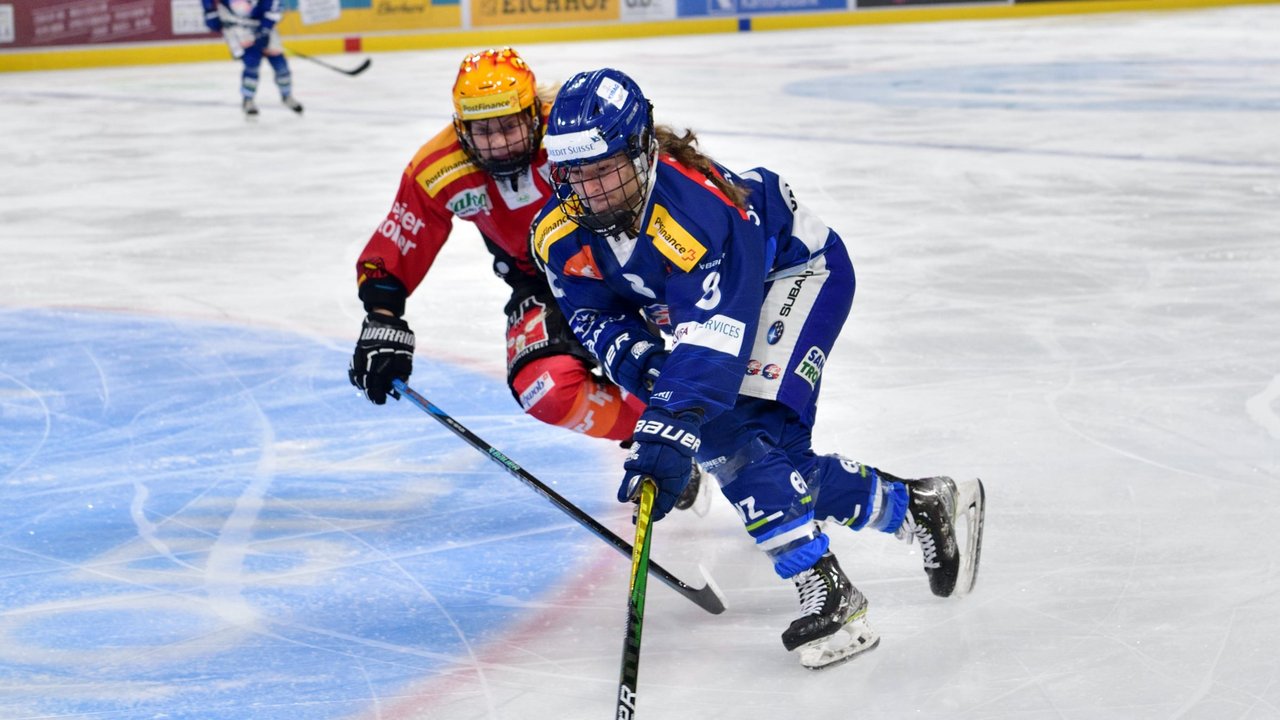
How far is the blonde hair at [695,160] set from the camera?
229 cm

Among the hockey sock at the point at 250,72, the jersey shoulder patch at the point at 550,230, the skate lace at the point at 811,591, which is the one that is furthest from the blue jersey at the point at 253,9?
A: the skate lace at the point at 811,591

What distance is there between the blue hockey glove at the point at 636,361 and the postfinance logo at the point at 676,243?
0.28 m

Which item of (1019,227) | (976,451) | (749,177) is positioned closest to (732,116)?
(1019,227)

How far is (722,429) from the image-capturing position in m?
2.36

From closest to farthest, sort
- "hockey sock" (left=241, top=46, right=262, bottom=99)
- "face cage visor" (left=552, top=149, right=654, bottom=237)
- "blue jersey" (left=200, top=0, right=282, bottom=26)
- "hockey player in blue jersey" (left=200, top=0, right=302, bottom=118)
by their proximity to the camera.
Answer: "face cage visor" (left=552, top=149, right=654, bottom=237), "hockey sock" (left=241, top=46, right=262, bottom=99), "hockey player in blue jersey" (left=200, top=0, right=302, bottom=118), "blue jersey" (left=200, top=0, right=282, bottom=26)

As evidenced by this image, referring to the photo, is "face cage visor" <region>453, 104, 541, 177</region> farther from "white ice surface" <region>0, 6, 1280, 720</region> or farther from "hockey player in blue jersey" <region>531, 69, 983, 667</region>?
"white ice surface" <region>0, 6, 1280, 720</region>

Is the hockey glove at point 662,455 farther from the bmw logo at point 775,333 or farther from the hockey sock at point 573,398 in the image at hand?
the hockey sock at point 573,398

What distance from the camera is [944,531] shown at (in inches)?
99.1

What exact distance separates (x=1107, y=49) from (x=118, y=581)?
1197 centimetres

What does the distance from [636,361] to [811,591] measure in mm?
473

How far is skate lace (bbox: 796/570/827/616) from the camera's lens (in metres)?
2.32

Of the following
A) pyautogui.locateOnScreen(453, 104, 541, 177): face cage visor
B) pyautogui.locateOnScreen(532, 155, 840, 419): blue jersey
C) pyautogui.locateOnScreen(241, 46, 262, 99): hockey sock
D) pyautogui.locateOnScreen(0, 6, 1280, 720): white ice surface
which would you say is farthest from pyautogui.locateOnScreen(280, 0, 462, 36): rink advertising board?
pyautogui.locateOnScreen(532, 155, 840, 419): blue jersey

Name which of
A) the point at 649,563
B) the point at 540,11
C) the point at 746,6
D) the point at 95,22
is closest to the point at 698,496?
the point at 649,563

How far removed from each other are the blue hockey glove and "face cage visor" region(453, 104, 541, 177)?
0.58m
